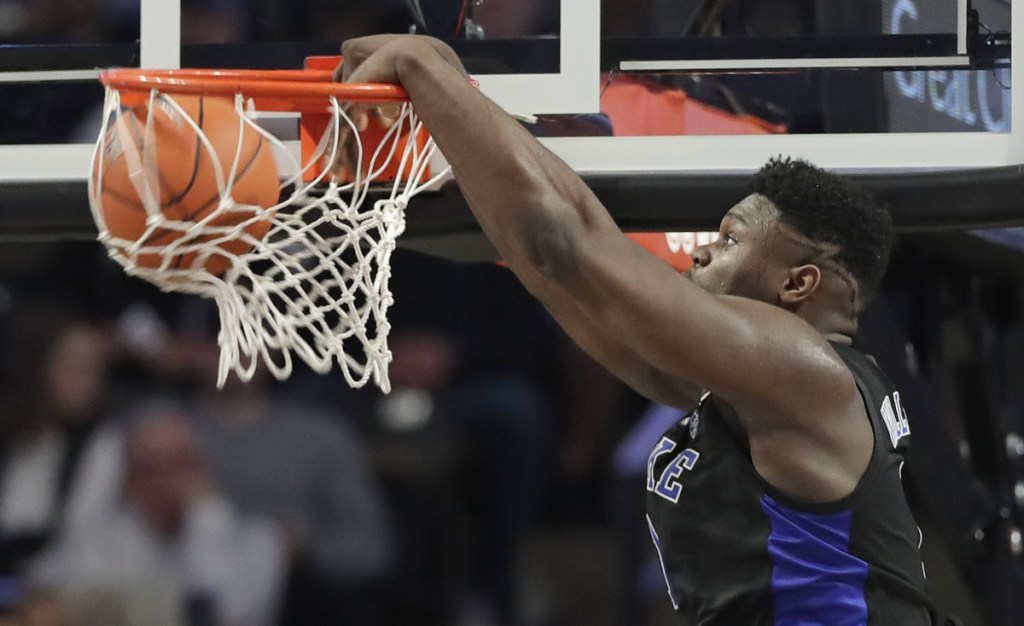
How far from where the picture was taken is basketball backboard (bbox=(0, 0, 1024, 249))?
249 cm

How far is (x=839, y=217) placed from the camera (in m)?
1.89

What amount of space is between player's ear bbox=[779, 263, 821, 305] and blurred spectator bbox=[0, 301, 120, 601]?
3070mm

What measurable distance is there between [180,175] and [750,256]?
0.88 meters

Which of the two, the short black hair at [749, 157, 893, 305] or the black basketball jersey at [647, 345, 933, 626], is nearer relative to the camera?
the black basketball jersey at [647, 345, 933, 626]

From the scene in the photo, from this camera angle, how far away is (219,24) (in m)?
2.77

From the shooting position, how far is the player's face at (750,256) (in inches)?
74.0

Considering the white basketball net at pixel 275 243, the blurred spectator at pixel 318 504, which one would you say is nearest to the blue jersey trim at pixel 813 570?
the white basketball net at pixel 275 243

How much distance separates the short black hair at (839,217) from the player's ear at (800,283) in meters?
0.05

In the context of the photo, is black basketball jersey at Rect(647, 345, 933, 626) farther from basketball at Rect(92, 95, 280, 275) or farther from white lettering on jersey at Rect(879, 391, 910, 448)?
basketball at Rect(92, 95, 280, 275)

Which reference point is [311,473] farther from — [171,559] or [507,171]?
[507,171]

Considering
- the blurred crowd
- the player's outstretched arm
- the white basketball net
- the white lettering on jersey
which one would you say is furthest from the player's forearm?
the blurred crowd

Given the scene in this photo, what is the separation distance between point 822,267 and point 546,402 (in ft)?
7.85

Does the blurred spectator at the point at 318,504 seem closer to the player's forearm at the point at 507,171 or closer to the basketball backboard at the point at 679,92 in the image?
the basketball backboard at the point at 679,92

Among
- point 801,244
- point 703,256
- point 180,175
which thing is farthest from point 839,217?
point 180,175
